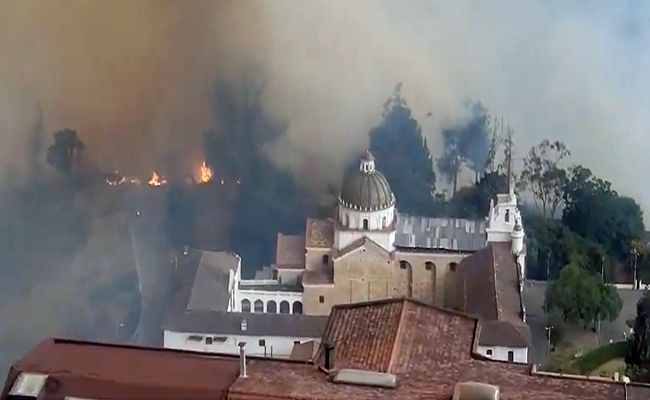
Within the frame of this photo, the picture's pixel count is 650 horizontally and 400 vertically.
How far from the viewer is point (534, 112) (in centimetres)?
1527

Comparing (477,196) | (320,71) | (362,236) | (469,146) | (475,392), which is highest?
(320,71)

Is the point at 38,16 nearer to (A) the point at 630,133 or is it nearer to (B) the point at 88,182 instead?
(B) the point at 88,182

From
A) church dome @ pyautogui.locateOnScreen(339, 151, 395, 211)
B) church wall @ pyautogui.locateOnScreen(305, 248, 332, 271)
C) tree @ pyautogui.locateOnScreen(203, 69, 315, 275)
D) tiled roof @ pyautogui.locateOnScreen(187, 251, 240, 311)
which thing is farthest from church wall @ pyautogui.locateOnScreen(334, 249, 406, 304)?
tree @ pyautogui.locateOnScreen(203, 69, 315, 275)

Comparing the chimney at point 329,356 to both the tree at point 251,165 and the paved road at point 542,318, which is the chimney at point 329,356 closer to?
the paved road at point 542,318

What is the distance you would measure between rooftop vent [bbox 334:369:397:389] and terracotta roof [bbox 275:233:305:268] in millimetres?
8963

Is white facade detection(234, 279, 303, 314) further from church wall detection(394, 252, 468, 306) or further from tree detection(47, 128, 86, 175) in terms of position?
tree detection(47, 128, 86, 175)

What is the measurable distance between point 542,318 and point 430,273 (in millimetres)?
1449

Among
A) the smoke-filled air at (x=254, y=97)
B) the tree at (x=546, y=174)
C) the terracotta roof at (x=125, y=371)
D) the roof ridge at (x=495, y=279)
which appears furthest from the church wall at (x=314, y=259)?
the terracotta roof at (x=125, y=371)

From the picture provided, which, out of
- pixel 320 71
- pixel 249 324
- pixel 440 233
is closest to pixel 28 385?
pixel 249 324

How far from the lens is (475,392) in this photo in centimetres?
463

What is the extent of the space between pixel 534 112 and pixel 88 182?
6108mm

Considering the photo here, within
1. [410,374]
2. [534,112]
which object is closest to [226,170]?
[534,112]

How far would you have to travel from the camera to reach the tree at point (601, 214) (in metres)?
14.9

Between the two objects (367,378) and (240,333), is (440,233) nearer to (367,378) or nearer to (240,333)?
(240,333)
